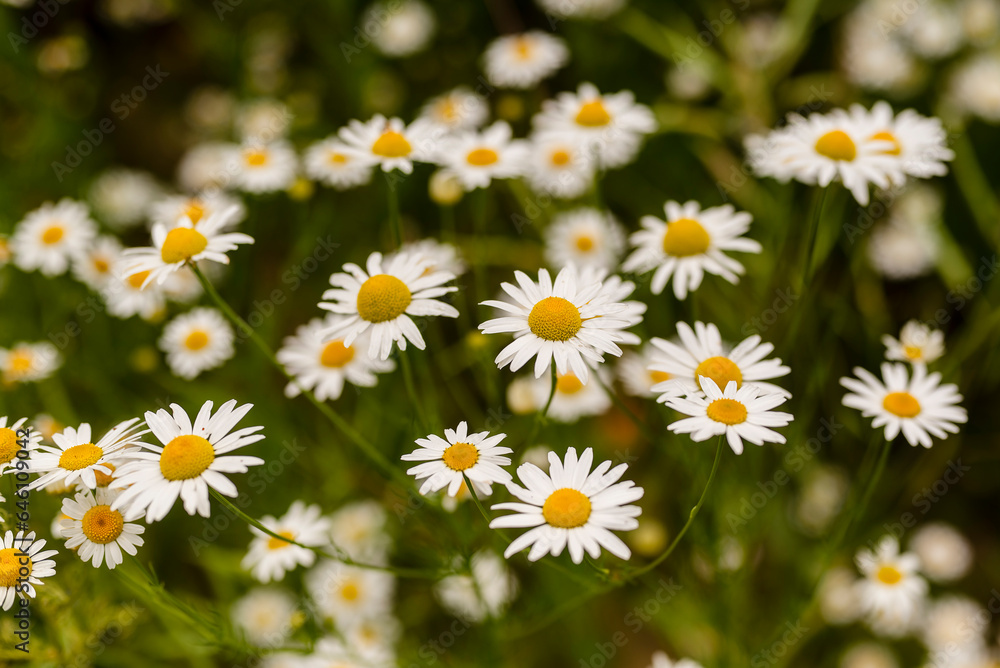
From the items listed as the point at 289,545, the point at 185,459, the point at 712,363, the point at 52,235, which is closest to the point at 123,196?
the point at 52,235

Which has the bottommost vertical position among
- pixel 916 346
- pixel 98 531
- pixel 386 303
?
pixel 916 346

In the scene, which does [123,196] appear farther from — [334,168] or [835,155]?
[835,155]

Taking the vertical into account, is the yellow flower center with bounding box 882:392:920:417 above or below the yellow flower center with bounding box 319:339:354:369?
above

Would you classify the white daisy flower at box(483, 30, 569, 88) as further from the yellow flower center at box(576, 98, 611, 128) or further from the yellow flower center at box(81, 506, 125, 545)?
the yellow flower center at box(81, 506, 125, 545)

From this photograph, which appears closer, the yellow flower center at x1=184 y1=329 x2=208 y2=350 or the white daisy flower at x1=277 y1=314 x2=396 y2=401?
the white daisy flower at x1=277 y1=314 x2=396 y2=401

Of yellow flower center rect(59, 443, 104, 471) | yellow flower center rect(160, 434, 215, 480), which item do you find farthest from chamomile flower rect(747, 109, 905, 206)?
yellow flower center rect(59, 443, 104, 471)

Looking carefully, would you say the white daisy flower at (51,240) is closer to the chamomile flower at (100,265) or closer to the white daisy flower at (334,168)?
the chamomile flower at (100,265)

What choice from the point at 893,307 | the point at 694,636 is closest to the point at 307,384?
the point at 694,636
